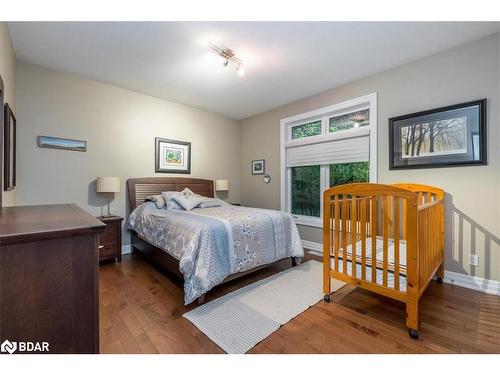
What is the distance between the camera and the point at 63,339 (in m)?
0.90

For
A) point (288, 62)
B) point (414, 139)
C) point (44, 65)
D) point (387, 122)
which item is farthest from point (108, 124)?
point (414, 139)

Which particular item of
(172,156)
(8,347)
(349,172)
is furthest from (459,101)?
(172,156)

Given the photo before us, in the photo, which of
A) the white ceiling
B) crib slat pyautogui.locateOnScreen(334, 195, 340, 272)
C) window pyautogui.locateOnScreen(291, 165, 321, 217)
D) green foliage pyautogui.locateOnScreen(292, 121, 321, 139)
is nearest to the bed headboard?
the white ceiling

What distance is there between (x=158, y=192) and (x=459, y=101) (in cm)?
405

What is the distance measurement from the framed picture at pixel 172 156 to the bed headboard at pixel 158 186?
182 mm

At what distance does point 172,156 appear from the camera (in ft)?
13.0

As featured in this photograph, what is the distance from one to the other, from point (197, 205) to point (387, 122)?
9.18ft

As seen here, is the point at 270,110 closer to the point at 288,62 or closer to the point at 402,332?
the point at 288,62

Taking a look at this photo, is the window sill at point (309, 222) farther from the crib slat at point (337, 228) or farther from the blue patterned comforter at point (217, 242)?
the crib slat at point (337, 228)

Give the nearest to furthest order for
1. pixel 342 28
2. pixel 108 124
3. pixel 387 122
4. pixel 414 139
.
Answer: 1. pixel 342 28
2. pixel 414 139
3. pixel 387 122
4. pixel 108 124

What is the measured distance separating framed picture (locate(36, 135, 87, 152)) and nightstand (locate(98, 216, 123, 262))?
1.01m

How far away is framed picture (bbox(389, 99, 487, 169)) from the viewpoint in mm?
2262

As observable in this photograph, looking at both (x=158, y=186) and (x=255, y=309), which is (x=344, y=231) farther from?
(x=158, y=186)

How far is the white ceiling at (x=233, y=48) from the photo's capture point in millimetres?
2084
